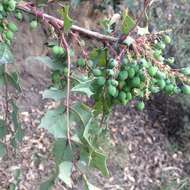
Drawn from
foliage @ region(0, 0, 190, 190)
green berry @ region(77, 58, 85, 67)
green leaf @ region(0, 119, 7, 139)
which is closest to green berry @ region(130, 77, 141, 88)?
foliage @ region(0, 0, 190, 190)

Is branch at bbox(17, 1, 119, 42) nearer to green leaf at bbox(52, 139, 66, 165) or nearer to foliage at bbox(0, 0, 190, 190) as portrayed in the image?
foliage at bbox(0, 0, 190, 190)

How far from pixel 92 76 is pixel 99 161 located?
0.44ft

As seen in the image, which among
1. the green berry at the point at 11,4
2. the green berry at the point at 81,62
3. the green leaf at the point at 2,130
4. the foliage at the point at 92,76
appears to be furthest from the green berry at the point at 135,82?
the green leaf at the point at 2,130

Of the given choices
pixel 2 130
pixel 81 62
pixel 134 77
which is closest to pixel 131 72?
pixel 134 77

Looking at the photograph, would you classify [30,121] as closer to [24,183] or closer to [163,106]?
[24,183]

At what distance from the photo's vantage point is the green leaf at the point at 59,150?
0.84m

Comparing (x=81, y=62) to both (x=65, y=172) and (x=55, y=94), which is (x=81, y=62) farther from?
(x=65, y=172)

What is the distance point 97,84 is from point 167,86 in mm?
105

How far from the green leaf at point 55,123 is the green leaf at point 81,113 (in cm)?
2

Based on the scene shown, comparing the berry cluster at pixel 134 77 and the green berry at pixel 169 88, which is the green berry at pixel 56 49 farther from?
the green berry at pixel 169 88

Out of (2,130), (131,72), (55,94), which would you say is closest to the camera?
(131,72)

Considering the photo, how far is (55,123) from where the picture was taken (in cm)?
84

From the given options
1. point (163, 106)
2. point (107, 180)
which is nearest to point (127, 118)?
point (163, 106)

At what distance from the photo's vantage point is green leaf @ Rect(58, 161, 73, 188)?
821 millimetres
